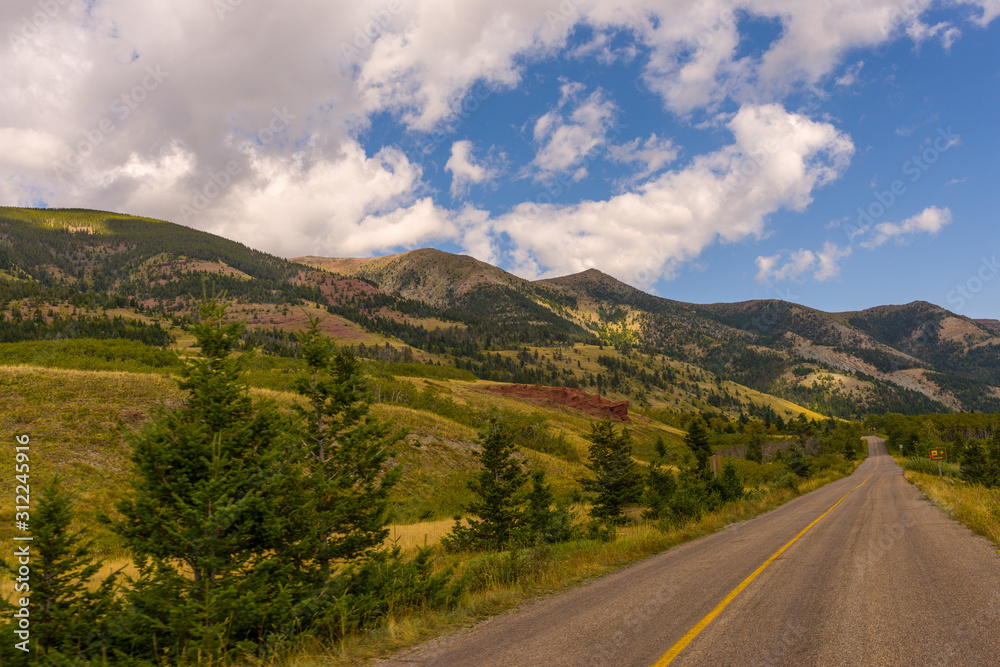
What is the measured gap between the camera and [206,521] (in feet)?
21.4

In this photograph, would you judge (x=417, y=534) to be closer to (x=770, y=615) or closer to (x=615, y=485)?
(x=615, y=485)

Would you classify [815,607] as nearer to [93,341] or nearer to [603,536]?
[603,536]

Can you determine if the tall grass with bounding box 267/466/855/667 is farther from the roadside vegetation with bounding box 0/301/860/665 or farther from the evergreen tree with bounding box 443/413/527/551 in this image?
the evergreen tree with bounding box 443/413/527/551

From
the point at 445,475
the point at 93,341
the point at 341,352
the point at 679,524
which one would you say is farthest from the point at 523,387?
the point at 341,352

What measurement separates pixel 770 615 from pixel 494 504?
15.3 meters

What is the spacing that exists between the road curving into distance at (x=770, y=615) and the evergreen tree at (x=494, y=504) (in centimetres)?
938

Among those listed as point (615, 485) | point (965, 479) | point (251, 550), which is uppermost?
point (251, 550)

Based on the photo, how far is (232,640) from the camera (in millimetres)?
6676

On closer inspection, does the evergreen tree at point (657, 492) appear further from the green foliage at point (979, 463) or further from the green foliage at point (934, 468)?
the green foliage at point (934, 468)

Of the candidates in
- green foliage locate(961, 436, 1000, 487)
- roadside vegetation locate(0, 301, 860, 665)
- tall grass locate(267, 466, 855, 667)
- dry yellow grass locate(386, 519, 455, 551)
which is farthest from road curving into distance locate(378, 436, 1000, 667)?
green foliage locate(961, 436, 1000, 487)

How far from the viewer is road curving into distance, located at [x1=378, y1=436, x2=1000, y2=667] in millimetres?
5910

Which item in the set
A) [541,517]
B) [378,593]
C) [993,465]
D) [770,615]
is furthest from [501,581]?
[993,465]

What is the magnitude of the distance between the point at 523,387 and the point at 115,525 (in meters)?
104

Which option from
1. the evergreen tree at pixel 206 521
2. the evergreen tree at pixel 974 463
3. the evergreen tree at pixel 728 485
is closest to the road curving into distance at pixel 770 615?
the evergreen tree at pixel 206 521
